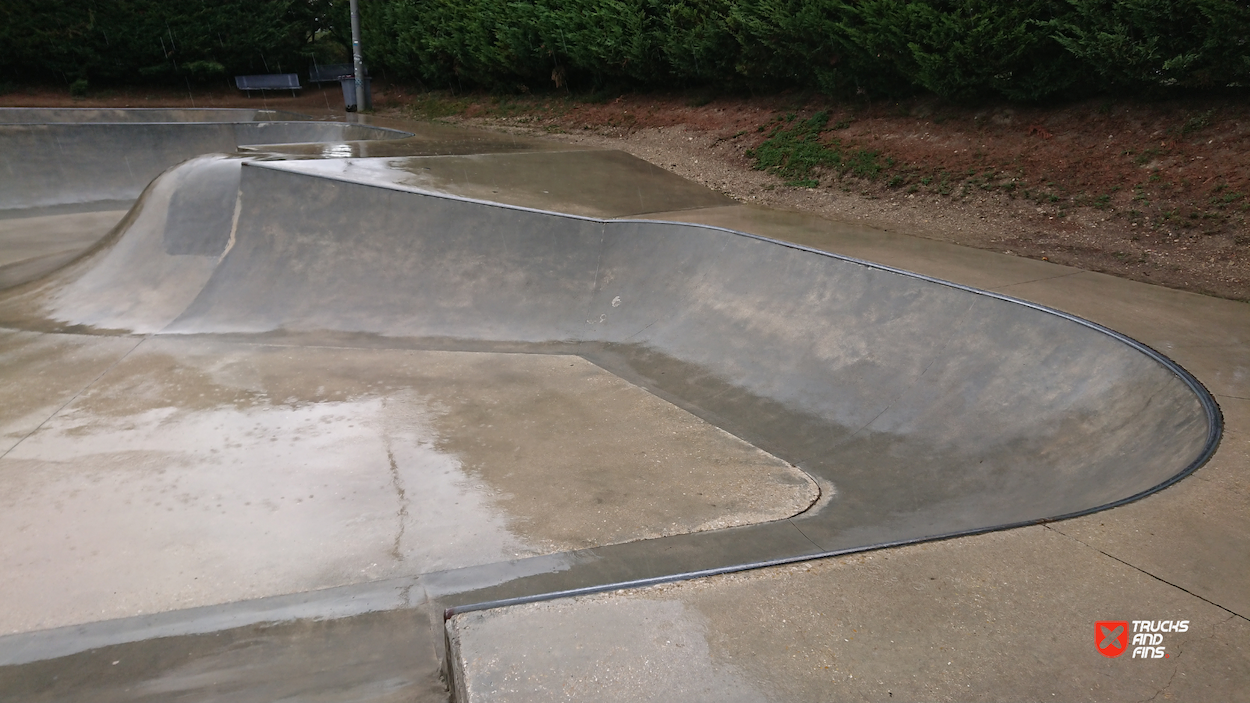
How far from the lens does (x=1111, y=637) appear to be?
8.25 feet

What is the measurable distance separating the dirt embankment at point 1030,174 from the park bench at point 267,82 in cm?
1463

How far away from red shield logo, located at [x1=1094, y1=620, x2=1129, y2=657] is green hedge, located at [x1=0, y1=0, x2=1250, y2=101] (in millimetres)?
7205

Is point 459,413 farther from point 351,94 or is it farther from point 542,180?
point 351,94

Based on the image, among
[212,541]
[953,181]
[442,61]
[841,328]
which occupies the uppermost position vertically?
[442,61]

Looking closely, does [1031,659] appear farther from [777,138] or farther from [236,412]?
[777,138]

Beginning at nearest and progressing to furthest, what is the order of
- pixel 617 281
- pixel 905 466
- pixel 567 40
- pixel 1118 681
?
1. pixel 1118 681
2. pixel 905 466
3. pixel 617 281
4. pixel 567 40

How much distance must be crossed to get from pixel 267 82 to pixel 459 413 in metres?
21.1

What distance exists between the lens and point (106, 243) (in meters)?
9.64

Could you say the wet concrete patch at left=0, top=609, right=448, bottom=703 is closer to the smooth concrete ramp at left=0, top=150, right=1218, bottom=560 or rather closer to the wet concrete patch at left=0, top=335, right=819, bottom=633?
the wet concrete patch at left=0, top=335, right=819, bottom=633

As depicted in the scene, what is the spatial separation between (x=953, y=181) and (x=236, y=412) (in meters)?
8.20

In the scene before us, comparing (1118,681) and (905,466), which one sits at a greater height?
(1118,681)

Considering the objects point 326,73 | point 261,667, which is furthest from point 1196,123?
point 326,73

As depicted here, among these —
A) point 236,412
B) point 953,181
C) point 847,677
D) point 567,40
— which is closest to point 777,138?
point 953,181

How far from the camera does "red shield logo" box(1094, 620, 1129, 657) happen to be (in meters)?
2.46
